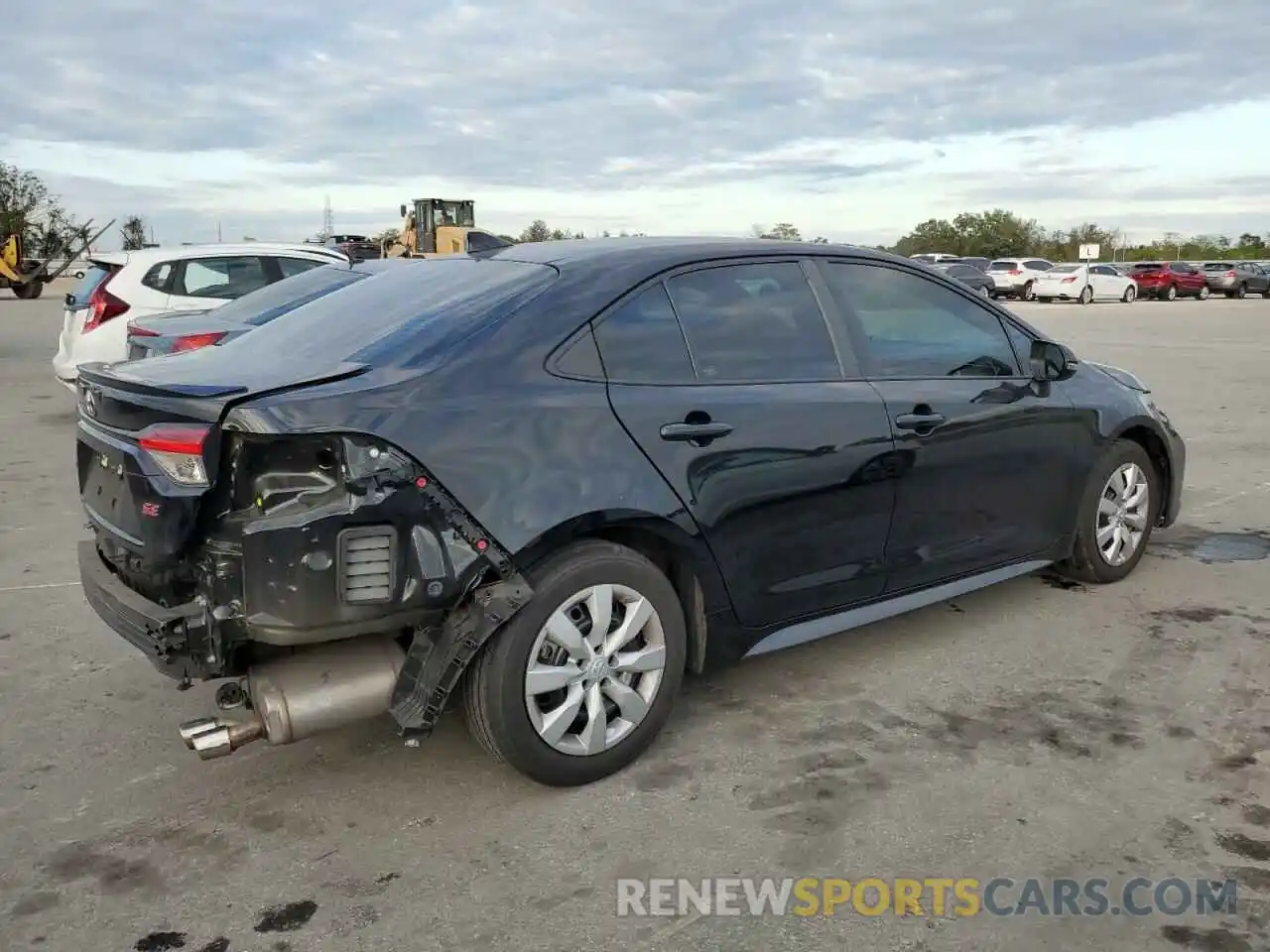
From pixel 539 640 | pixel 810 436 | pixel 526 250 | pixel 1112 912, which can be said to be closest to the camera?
pixel 1112 912

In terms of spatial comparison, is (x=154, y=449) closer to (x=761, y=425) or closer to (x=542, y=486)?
(x=542, y=486)

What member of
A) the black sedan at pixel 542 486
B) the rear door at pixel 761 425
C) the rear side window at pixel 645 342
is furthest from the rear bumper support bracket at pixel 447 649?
the rear side window at pixel 645 342

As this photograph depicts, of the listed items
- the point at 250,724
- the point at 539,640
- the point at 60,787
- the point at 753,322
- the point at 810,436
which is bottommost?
the point at 60,787

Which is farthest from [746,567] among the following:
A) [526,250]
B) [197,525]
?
[197,525]

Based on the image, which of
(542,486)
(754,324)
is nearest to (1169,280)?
(754,324)

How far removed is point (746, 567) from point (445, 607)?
3.63ft

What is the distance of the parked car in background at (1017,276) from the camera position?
38259 mm

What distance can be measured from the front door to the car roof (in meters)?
7.62

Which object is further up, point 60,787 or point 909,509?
point 909,509

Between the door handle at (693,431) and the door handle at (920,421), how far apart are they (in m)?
0.84

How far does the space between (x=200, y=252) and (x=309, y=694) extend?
26.5ft

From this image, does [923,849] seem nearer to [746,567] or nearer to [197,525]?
[746,567]

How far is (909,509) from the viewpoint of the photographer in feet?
13.8

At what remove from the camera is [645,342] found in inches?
142
